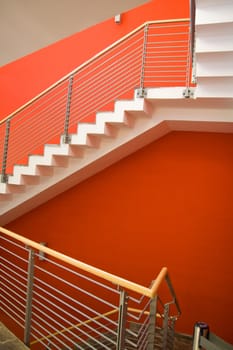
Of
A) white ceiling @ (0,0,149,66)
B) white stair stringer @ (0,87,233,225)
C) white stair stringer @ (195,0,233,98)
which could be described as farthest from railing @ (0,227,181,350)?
white stair stringer @ (195,0,233,98)

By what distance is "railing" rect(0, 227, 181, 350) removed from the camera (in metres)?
2.05

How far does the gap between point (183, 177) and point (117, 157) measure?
1.07 meters

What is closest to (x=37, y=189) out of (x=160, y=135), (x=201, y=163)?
(x=160, y=135)

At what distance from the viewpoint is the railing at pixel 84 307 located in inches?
80.8

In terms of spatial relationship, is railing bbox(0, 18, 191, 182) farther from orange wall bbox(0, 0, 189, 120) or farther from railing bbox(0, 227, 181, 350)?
railing bbox(0, 227, 181, 350)

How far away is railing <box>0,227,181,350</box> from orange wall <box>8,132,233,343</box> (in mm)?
363

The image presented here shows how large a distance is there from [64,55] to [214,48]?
11.9ft

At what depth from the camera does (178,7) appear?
468 cm

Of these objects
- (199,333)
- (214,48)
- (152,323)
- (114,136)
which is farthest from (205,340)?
(114,136)

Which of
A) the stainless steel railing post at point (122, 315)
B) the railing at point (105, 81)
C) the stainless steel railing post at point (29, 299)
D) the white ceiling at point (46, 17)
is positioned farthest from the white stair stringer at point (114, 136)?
the stainless steel railing post at point (122, 315)

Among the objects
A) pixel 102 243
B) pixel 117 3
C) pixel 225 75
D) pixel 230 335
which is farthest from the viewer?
pixel 102 243

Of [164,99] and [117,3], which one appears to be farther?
[164,99]

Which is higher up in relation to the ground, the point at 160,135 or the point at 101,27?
the point at 101,27

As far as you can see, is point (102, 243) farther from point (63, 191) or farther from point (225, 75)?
point (225, 75)
